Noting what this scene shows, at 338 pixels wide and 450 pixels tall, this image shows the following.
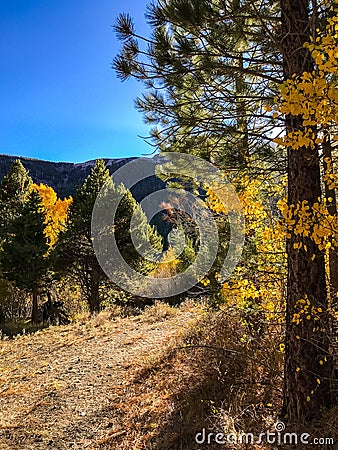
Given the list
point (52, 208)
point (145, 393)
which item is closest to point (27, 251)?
point (52, 208)

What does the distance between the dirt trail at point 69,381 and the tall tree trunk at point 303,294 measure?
6.14 feet

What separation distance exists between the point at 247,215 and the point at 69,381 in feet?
11.4

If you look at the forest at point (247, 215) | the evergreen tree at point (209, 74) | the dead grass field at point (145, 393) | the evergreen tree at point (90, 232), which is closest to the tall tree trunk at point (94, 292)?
the evergreen tree at point (90, 232)

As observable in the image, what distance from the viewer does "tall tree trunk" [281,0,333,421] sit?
2773 millimetres

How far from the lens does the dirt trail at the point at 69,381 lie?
342cm

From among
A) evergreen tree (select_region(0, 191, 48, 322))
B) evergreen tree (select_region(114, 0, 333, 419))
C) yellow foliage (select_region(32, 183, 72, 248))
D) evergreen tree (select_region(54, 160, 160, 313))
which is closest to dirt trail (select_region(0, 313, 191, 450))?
evergreen tree (select_region(114, 0, 333, 419))

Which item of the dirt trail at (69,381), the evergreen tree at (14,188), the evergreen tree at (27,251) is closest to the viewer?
the dirt trail at (69,381)

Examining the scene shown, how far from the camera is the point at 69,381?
16.0 ft

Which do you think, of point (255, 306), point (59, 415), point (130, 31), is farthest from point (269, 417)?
point (130, 31)

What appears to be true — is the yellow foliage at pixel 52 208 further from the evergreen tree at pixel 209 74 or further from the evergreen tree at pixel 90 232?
the evergreen tree at pixel 209 74

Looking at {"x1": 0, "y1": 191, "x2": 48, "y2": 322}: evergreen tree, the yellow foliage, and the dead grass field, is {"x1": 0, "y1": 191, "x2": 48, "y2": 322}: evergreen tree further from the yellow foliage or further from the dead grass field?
the dead grass field

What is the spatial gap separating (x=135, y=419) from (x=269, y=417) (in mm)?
1463

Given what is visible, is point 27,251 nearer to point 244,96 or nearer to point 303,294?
point 244,96

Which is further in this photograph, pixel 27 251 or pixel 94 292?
pixel 94 292
